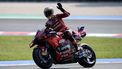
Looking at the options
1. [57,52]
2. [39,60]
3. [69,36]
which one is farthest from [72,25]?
[39,60]

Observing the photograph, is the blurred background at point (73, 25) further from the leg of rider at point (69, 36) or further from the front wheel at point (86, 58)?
the leg of rider at point (69, 36)

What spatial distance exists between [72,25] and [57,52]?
41.3ft

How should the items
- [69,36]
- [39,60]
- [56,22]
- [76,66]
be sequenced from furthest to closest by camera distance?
1. [76,66]
2. [69,36]
3. [56,22]
4. [39,60]

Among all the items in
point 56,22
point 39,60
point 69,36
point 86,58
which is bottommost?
point 86,58

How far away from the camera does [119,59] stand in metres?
14.5

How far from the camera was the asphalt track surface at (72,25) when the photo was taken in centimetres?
2303

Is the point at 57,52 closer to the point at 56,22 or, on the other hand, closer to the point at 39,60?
the point at 39,60

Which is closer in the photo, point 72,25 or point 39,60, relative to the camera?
point 39,60

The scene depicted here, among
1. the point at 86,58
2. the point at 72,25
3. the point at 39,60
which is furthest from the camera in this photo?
the point at 72,25

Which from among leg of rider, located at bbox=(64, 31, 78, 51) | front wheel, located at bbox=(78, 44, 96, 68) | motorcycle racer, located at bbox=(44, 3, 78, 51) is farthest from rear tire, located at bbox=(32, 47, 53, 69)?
front wheel, located at bbox=(78, 44, 96, 68)

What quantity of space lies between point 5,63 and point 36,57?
1.74m

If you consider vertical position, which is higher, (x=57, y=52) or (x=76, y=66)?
(x=57, y=52)

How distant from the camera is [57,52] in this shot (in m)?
12.6

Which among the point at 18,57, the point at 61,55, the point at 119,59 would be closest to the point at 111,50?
the point at 119,59
